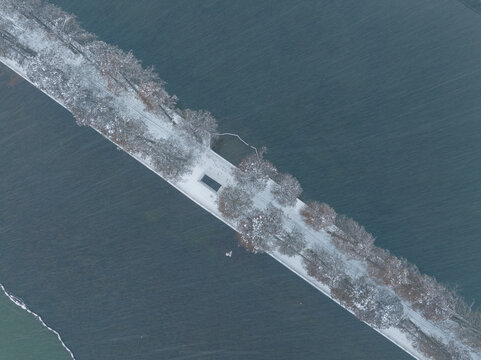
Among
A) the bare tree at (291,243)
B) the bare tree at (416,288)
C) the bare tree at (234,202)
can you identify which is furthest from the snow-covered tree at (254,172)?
the bare tree at (416,288)

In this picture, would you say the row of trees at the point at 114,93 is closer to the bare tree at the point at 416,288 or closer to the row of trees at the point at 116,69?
the row of trees at the point at 116,69

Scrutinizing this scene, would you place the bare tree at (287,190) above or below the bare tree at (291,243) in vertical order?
above

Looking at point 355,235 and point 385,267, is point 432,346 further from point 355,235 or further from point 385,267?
point 355,235

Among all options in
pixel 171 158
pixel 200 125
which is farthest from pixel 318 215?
pixel 171 158

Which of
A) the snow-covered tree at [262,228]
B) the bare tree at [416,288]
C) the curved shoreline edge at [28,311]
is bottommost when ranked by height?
the curved shoreline edge at [28,311]

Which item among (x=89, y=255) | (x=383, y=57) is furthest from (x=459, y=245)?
(x=89, y=255)

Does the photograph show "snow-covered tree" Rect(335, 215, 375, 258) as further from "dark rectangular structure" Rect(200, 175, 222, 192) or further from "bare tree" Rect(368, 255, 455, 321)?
"dark rectangular structure" Rect(200, 175, 222, 192)
